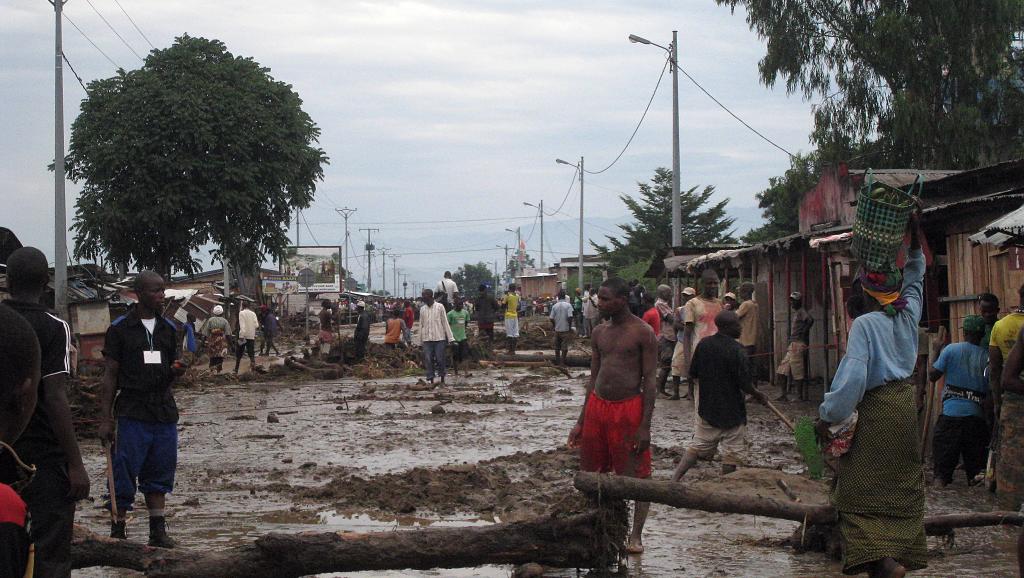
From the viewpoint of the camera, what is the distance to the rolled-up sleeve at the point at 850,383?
4.94m

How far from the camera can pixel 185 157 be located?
114 feet

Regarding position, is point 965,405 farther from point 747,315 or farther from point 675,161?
point 675,161

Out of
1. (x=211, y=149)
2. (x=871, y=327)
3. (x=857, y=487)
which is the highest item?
(x=211, y=149)

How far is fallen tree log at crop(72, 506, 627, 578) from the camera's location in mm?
5887

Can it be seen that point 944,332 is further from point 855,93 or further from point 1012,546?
point 855,93

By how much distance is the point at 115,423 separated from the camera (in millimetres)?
7336

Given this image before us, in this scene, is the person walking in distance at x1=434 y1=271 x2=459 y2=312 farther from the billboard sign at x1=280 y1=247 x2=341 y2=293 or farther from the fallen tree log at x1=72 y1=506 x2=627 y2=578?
Result: the billboard sign at x1=280 y1=247 x2=341 y2=293

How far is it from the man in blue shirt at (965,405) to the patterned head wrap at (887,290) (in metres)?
4.62

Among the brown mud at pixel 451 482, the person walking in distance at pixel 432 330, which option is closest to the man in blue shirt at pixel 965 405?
the brown mud at pixel 451 482

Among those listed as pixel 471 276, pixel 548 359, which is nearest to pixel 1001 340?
pixel 548 359

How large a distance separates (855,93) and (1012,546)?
2538 centimetres

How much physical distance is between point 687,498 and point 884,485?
5.21 ft

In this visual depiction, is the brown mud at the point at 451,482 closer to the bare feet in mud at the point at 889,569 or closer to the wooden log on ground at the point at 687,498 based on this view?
the wooden log on ground at the point at 687,498

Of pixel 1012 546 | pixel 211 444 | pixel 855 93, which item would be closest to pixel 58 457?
Result: pixel 1012 546
